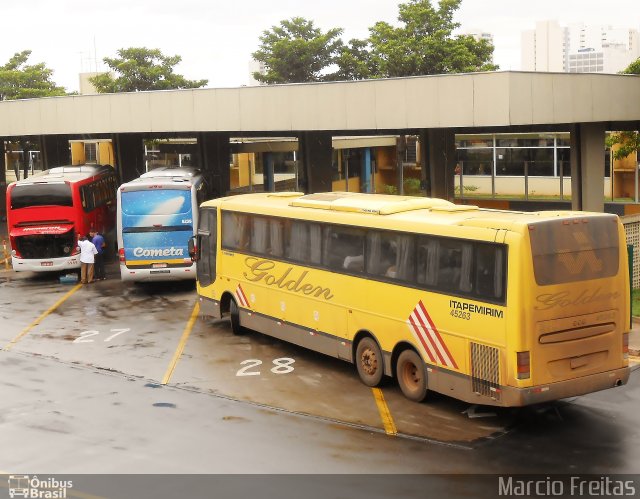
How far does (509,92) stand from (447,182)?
8.12 metres

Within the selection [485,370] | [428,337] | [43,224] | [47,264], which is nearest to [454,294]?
[428,337]

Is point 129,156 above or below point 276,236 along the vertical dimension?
above

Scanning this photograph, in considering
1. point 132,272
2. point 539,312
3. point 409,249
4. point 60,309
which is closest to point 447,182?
point 132,272

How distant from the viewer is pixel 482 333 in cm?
1375

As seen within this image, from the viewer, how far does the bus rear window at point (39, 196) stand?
98.3 ft

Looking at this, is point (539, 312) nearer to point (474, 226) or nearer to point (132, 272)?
point (474, 226)

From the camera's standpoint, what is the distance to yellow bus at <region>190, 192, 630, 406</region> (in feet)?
43.5

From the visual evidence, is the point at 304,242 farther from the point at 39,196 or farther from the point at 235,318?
the point at 39,196

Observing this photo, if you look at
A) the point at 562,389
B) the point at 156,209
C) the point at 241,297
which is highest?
the point at 156,209

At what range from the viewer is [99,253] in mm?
29938

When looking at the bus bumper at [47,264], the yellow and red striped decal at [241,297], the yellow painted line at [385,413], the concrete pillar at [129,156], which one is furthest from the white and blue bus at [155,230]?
the concrete pillar at [129,156]

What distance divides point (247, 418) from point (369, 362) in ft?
9.07

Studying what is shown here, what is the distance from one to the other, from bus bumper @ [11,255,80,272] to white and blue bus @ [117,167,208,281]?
357 cm

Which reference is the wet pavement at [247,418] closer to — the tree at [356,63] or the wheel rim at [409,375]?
the wheel rim at [409,375]
